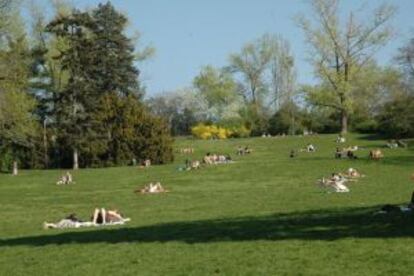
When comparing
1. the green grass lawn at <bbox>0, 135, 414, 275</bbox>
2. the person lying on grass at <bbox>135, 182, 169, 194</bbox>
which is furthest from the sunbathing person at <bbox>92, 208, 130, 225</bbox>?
the person lying on grass at <bbox>135, 182, 169, 194</bbox>

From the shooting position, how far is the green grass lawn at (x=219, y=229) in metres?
13.7

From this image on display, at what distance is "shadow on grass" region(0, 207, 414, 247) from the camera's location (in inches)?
666

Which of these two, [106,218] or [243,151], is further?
[243,151]

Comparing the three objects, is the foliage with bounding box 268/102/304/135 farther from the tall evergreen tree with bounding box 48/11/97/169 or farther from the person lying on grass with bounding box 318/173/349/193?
the person lying on grass with bounding box 318/173/349/193

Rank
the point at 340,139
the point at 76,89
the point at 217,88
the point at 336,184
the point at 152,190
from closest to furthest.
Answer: the point at 336,184, the point at 152,190, the point at 76,89, the point at 340,139, the point at 217,88

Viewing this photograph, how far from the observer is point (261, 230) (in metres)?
18.5

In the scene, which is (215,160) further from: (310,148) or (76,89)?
(76,89)

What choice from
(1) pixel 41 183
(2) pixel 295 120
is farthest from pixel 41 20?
(2) pixel 295 120

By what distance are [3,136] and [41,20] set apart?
1846 cm

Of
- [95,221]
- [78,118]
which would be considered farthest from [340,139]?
[95,221]

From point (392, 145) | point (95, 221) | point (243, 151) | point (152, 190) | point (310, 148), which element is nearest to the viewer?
point (95, 221)

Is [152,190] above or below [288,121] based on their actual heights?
below

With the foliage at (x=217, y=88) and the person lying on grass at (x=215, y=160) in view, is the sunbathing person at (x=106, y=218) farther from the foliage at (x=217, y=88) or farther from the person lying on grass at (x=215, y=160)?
the foliage at (x=217, y=88)

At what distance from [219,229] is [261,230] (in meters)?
1.32
